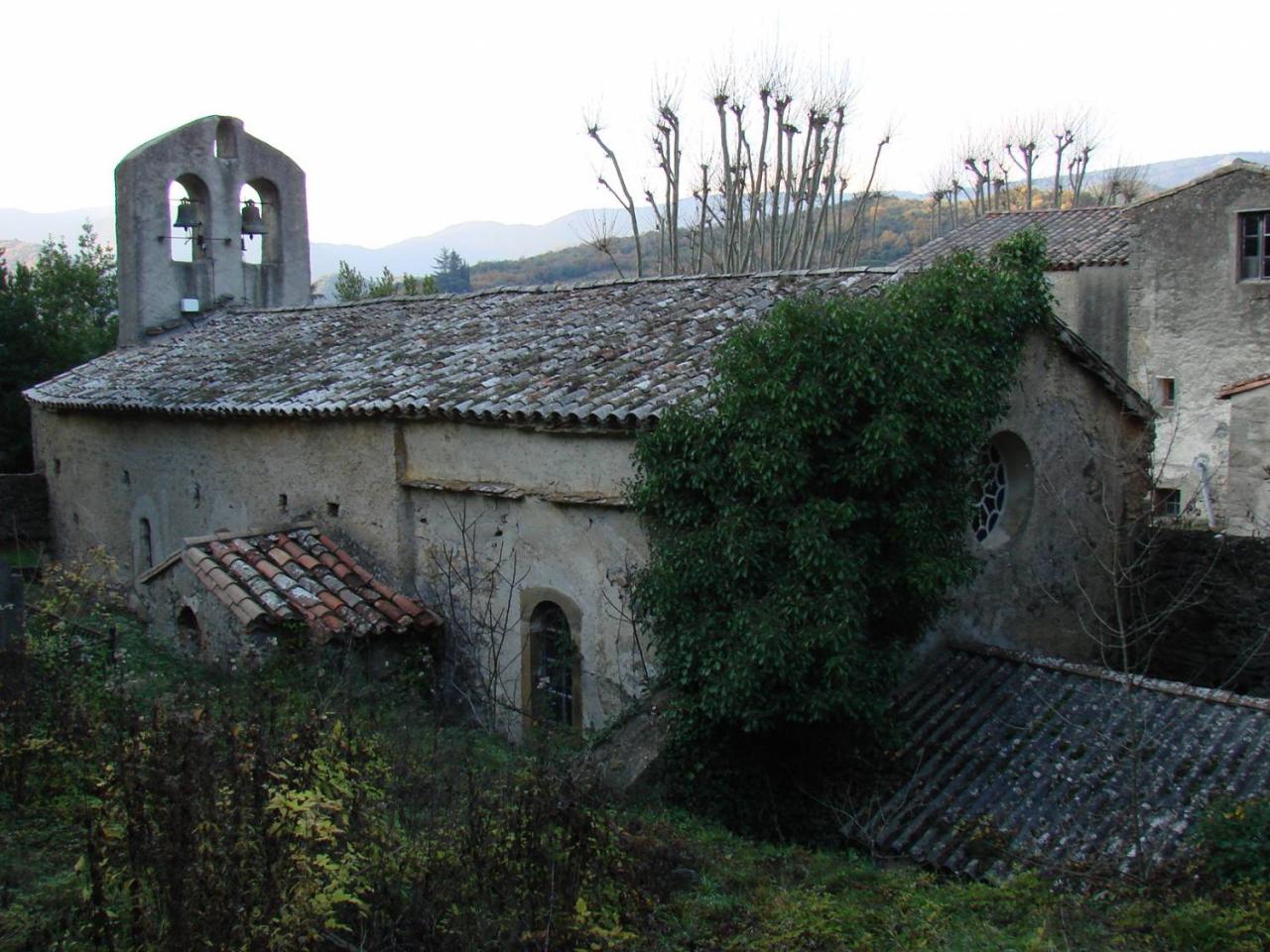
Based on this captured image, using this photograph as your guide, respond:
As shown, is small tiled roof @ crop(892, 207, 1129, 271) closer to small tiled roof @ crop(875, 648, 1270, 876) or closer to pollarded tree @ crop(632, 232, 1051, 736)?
small tiled roof @ crop(875, 648, 1270, 876)

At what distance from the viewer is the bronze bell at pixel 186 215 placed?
1869 centimetres

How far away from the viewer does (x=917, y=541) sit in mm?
8742

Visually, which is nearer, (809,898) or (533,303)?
(809,898)

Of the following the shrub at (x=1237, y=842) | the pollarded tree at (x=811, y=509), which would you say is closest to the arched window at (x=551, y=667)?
the pollarded tree at (x=811, y=509)

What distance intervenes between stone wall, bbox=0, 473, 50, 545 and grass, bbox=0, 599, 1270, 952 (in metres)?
15.1

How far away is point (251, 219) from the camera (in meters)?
19.4

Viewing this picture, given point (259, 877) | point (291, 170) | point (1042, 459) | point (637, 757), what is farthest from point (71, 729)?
point (291, 170)

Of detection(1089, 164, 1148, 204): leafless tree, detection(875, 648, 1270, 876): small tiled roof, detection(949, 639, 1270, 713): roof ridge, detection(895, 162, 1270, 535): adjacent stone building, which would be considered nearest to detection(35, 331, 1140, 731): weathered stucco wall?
detection(949, 639, 1270, 713): roof ridge

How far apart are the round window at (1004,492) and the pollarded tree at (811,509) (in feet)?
6.87

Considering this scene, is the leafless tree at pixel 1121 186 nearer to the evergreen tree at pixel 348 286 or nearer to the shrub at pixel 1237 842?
the evergreen tree at pixel 348 286

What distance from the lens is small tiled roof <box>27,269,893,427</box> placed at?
10383 millimetres

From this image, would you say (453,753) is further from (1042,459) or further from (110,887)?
(1042,459)

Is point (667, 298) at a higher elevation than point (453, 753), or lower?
higher

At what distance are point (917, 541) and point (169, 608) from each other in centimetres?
783
